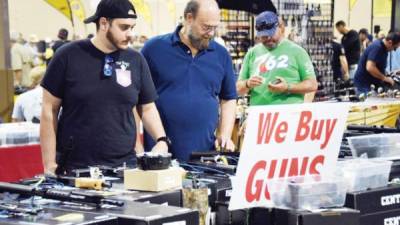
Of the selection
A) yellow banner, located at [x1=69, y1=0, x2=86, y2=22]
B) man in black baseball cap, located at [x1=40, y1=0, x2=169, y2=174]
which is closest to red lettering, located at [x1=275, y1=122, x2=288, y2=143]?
man in black baseball cap, located at [x1=40, y1=0, x2=169, y2=174]

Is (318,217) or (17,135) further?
(17,135)

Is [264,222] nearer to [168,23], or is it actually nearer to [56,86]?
[56,86]

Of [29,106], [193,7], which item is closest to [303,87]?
[193,7]

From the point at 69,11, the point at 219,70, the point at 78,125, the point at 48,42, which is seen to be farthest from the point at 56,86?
the point at 48,42

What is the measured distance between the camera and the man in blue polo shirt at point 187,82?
5.06 metres

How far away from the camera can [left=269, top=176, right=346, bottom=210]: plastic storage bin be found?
309cm

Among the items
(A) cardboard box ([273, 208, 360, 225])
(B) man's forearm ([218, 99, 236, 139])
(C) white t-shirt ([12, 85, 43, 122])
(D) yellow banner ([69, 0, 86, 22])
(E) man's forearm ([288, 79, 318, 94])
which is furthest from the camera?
(D) yellow banner ([69, 0, 86, 22])

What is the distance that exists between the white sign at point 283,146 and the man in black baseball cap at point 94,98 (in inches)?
46.1

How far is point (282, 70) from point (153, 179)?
3.58m

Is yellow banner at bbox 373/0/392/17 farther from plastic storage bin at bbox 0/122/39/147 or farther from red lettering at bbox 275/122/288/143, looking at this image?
red lettering at bbox 275/122/288/143

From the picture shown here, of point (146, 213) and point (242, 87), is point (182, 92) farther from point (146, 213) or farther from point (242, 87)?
point (146, 213)

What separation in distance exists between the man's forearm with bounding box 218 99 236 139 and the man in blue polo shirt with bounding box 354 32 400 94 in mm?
6447

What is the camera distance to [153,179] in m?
3.10

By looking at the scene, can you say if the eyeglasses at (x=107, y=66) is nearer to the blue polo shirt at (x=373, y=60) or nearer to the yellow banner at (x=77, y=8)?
→ the blue polo shirt at (x=373, y=60)
